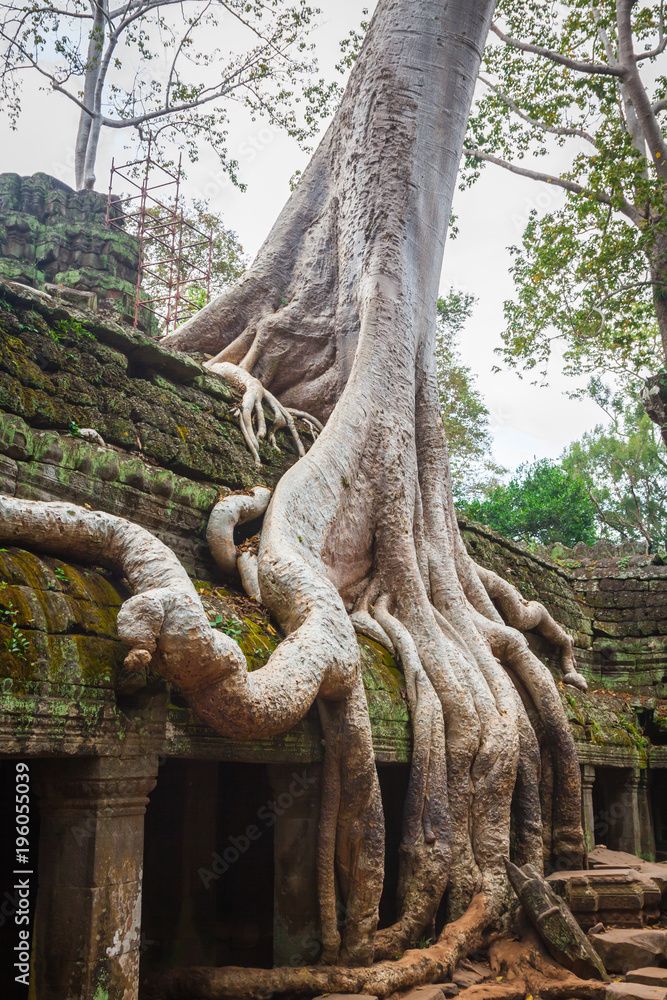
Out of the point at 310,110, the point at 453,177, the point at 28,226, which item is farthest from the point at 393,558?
the point at 28,226

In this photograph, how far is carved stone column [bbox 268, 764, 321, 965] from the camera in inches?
142

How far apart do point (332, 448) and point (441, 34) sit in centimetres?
401

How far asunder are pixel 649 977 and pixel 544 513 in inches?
525

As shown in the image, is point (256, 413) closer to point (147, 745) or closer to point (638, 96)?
point (147, 745)

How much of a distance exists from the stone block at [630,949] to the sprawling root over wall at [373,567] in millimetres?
593

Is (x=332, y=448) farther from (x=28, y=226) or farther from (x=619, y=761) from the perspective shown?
(x=28, y=226)

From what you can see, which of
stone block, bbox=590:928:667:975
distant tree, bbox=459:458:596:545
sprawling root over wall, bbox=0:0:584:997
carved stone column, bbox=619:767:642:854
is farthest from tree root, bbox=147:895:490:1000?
distant tree, bbox=459:458:596:545

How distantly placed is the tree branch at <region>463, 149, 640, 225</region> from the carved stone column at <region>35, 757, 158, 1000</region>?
8.40 meters

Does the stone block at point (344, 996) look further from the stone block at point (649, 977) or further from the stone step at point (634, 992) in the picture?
the stone block at point (649, 977)

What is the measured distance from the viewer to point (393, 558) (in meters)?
4.95

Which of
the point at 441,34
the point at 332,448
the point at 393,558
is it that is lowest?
the point at 393,558

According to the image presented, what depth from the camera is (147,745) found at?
286 cm

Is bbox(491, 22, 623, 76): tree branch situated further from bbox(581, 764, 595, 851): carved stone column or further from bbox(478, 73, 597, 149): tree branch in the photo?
bbox(581, 764, 595, 851): carved stone column

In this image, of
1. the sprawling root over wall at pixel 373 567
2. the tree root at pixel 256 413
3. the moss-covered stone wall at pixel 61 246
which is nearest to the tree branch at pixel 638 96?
the sprawling root over wall at pixel 373 567
